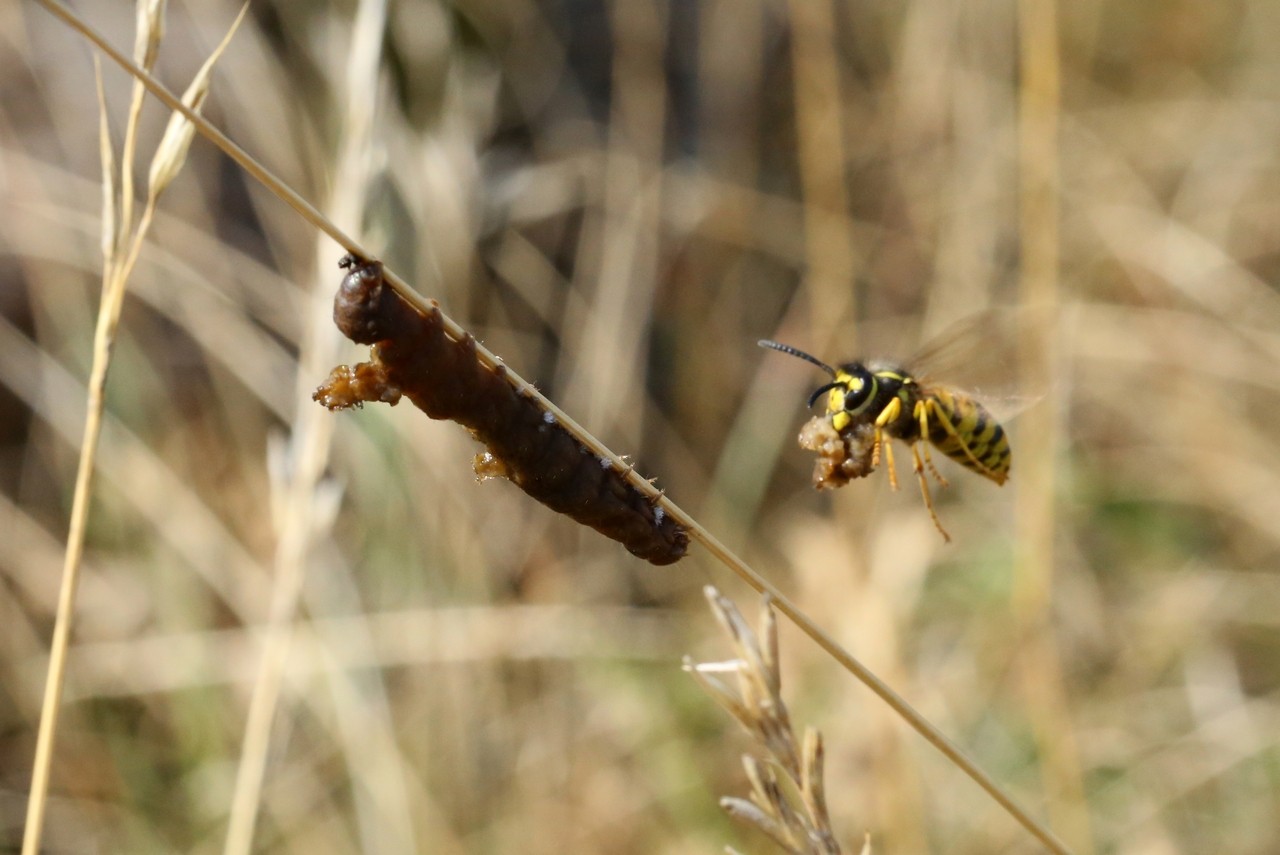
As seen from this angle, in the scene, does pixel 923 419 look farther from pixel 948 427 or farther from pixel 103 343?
pixel 103 343

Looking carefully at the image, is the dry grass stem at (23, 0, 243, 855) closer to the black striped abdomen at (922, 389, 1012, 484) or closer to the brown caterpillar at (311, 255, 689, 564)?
the brown caterpillar at (311, 255, 689, 564)

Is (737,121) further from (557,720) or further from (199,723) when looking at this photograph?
(199,723)

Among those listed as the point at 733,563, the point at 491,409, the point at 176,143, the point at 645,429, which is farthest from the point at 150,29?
the point at 645,429

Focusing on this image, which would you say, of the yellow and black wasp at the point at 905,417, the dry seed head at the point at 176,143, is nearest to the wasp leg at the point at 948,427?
the yellow and black wasp at the point at 905,417

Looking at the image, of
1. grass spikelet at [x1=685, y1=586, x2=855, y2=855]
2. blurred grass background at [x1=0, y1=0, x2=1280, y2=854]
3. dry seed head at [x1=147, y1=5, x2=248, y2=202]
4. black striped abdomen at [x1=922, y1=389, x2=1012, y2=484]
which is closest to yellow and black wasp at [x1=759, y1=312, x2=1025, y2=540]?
black striped abdomen at [x1=922, y1=389, x2=1012, y2=484]

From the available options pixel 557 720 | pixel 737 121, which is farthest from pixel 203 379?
pixel 737 121

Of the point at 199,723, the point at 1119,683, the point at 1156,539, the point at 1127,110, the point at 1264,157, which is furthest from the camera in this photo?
the point at 1127,110
